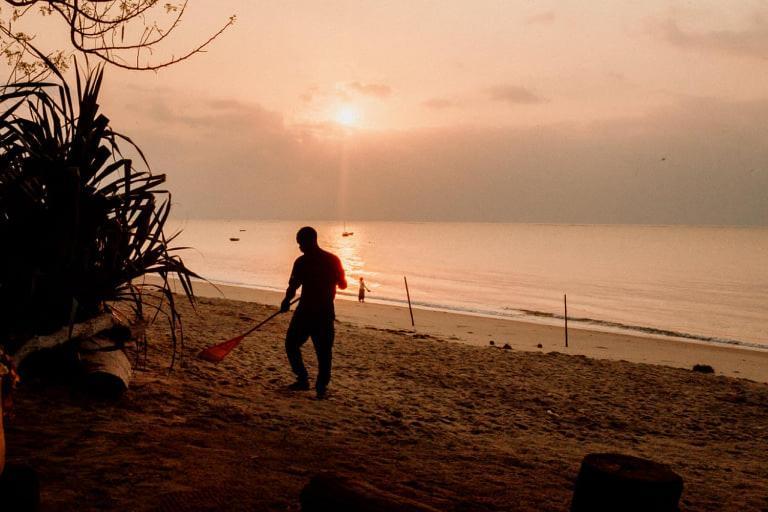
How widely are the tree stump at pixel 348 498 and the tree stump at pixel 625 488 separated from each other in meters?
0.68

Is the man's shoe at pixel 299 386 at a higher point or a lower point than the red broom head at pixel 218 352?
lower

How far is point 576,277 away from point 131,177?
56.5 metres

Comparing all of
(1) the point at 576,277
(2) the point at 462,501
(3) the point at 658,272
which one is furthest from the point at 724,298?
(2) the point at 462,501

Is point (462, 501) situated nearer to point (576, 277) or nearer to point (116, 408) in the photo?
point (116, 408)

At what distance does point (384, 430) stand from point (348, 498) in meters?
3.50


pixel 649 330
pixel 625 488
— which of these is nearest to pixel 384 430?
pixel 625 488

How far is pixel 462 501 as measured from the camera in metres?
4.23

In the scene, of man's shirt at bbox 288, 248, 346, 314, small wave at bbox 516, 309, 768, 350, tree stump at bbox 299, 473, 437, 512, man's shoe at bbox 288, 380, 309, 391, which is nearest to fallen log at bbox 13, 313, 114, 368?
man's shirt at bbox 288, 248, 346, 314

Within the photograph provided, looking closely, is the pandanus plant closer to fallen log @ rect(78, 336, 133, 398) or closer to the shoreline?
fallen log @ rect(78, 336, 133, 398)

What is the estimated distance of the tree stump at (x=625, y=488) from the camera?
2.61m

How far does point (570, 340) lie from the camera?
21562 mm

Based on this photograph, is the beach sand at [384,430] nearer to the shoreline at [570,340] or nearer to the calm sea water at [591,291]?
the shoreline at [570,340]

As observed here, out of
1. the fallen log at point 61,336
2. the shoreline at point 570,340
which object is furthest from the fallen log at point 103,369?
the shoreline at point 570,340

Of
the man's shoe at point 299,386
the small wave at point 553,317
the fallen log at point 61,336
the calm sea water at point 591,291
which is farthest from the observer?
the calm sea water at point 591,291
